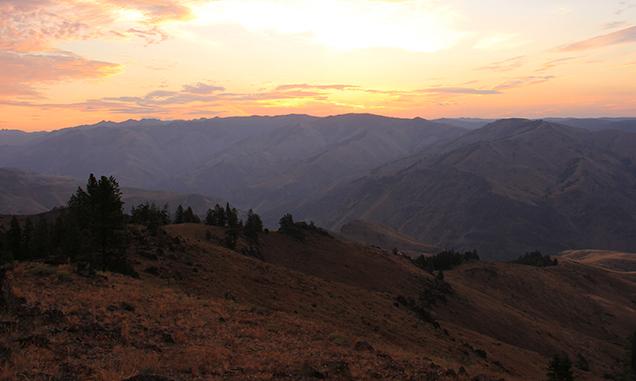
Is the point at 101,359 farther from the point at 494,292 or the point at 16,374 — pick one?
the point at 494,292

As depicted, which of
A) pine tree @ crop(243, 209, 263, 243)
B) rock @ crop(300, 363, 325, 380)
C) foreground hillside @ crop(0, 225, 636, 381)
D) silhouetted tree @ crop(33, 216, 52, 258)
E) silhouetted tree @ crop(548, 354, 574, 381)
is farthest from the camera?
pine tree @ crop(243, 209, 263, 243)

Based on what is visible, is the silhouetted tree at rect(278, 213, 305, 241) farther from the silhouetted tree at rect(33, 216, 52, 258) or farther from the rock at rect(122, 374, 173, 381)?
the rock at rect(122, 374, 173, 381)

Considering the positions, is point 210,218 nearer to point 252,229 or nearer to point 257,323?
point 252,229

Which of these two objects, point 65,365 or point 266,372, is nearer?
point 65,365

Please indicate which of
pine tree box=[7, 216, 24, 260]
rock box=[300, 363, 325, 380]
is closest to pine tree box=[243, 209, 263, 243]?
pine tree box=[7, 216, 24, 260]

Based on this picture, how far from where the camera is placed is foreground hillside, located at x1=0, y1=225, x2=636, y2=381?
21453mm

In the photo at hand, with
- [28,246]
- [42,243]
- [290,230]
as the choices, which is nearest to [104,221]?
[42,243]

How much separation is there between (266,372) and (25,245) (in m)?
56.3

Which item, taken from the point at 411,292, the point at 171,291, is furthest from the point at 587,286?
the point at 171,291

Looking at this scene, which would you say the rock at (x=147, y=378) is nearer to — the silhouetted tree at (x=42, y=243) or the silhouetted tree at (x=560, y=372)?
the silhouetted tree at (x=560, y=372)

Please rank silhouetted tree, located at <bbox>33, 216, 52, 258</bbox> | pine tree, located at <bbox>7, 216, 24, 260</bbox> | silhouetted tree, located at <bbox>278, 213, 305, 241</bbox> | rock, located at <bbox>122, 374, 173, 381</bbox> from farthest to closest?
silhouetted tree, located at <bbox>278, 213, 305, 241</bbox>
silhouetted tree, located at <bbox>33, 216, 52, 258</bbox>
pine tree, located at <bbox>7, 216, 24, 260</bbox>
rock, located at <bbox>122, 374, 173, 381</bbox>

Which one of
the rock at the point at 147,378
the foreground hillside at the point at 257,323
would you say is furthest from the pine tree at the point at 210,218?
the rock at the point at 147,378

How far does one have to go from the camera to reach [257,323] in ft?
107

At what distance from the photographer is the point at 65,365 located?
18.8 meters
